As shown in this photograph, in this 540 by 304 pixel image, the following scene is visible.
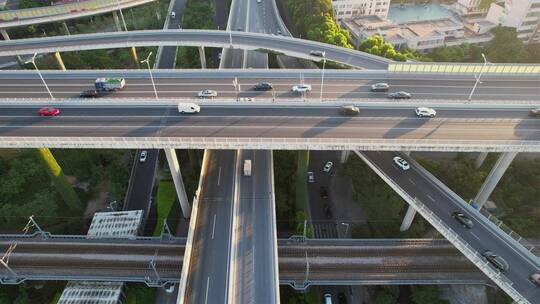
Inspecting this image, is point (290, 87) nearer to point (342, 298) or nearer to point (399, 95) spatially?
point (399, 95)

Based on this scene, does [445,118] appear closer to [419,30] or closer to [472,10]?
[419,30]

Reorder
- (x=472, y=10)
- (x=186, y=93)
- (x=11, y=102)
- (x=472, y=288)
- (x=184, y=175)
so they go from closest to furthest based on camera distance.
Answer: (x=472, y=288) < (x=11, y=102) < (x=186, y=93) < (x=184, y=175) < (x=472, y=10)

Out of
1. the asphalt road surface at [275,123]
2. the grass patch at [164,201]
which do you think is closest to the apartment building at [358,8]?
the asphalt road surface at [275,123]

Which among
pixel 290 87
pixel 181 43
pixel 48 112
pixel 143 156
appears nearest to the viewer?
pixel 48 112

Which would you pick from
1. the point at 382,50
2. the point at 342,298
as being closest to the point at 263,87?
the point at 382,50

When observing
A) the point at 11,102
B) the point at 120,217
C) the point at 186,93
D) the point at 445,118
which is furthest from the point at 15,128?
the point at 445,118

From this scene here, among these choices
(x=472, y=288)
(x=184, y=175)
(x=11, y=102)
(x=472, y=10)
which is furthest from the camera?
(x=472, y=10)

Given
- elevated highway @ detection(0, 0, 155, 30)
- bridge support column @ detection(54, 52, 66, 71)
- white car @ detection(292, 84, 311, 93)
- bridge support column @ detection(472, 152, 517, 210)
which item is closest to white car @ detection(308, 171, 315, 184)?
white car @ detection(292, 84, 311, 93)
